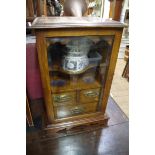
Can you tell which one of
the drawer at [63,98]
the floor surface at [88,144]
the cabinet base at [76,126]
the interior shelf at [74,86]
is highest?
the interior shelf at [74,86]

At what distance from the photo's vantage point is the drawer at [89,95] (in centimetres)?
111

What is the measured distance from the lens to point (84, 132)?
118 cm

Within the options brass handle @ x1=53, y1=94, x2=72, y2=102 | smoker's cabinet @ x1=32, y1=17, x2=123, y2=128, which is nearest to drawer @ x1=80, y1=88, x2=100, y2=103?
smoker's cabinet @ x1=32, y1=17, x2=123, y2=128

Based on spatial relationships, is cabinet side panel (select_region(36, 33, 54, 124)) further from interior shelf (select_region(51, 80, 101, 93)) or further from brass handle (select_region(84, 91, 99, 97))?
brass handle (select_region(84, 91, 99, 97))

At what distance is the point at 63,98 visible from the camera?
108 cm

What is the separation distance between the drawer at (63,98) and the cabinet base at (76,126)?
0.18 m

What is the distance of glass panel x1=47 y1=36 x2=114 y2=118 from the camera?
94 cm

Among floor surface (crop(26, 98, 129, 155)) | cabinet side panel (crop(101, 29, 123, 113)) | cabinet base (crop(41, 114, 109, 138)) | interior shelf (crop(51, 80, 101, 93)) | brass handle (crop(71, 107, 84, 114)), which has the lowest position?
floor surface (crop(26, 98, 129, 155))

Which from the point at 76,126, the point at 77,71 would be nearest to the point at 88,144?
the point at 76,126

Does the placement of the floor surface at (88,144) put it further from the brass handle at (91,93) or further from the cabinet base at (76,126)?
the brass handle at (91,93)

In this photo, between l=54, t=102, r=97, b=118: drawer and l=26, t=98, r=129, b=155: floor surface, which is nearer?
l=26, t=98, r=129, b=155: floor surface
